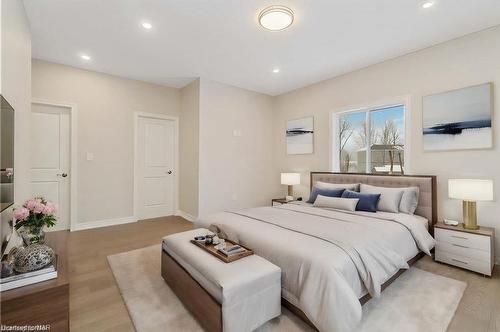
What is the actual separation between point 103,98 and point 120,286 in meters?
3.38

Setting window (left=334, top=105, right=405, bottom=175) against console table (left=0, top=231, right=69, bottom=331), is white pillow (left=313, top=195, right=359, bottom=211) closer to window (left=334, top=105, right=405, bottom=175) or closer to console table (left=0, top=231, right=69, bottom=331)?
window (left=334, top=105, right=405, bottom=175)

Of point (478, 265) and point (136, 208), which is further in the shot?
point (136, 208)

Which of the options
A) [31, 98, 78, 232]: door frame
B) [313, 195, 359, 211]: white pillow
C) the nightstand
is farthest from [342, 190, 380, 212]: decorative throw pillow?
[31, 98, 78, 232]: door frame

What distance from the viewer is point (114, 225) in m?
4.28

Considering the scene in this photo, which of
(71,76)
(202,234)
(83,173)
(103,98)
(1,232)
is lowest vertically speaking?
(202,234)

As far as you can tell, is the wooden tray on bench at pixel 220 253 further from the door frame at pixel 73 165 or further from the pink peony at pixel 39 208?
the door frame at pixel 73 165

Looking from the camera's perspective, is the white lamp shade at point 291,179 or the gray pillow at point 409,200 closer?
the gray pillow at point 409,200

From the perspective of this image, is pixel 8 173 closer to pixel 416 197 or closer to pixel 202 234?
pixel 202 234

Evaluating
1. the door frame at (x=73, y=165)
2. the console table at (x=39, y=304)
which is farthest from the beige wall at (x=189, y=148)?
the console table at (x=39, y=304)

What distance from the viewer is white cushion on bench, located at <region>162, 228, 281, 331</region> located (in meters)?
1.46

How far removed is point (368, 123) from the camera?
3.99 metres

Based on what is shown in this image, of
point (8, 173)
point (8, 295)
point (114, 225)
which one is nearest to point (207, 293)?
point (8, 295)

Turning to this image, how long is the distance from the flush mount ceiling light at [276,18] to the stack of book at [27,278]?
110 inches

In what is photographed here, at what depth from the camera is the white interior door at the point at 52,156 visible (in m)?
3.68
